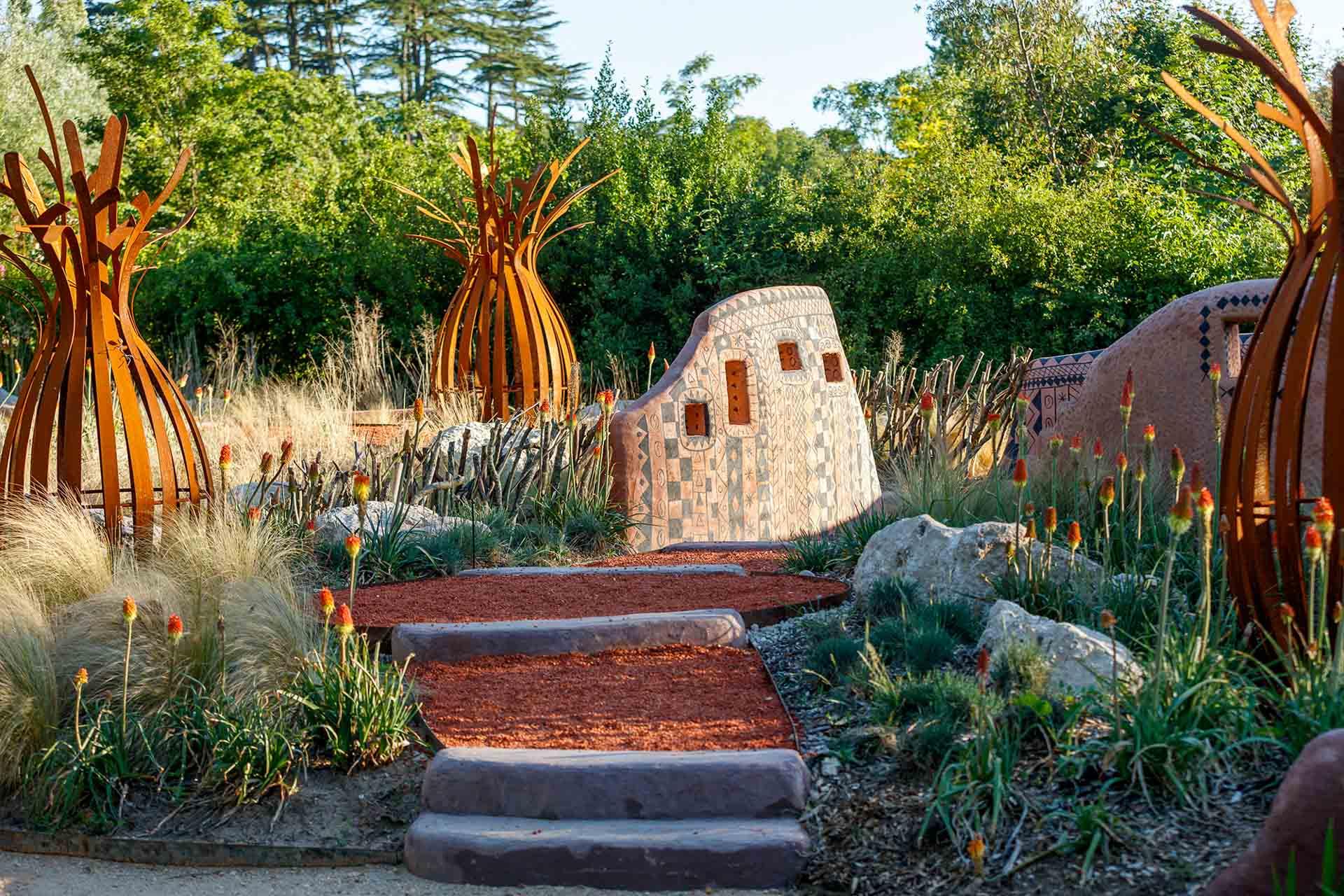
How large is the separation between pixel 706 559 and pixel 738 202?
853cm

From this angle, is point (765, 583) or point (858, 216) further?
point (858, 216)

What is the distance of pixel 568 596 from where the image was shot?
560cm

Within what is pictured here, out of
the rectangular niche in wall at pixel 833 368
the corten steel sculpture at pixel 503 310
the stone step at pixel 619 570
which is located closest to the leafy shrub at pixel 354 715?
the stone step at pixel 619 570

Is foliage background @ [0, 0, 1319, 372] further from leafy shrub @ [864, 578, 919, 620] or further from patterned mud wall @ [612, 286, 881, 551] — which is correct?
leafy shrub @ [864, 578, 919, 620]

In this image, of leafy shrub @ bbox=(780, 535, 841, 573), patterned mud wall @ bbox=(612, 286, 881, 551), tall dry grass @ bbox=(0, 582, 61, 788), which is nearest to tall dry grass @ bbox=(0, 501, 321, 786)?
tall dry grass @ bbox=(0, 582, 61, 788)

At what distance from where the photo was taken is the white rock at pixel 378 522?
21.0ft

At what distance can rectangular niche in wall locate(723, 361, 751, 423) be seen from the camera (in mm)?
7332

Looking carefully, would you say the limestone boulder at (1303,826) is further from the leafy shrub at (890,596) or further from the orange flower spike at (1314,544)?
the leafy shrub at (890,596)

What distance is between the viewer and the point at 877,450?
9.04 m

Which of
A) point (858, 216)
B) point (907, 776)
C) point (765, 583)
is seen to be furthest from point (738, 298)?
point (858, 216)

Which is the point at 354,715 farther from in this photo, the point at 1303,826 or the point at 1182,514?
the point at 1303,826

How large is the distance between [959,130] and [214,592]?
15668mm

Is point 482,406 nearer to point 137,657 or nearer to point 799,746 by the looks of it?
point 137,657

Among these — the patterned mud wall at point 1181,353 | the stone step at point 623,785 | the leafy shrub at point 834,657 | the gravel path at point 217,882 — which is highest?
the patterned mud wall at point 1181,353
